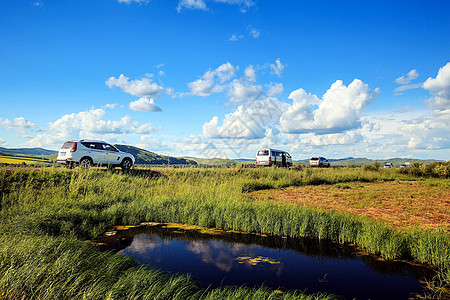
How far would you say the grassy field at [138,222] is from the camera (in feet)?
12.6

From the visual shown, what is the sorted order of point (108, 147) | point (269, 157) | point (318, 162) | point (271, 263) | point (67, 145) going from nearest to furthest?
point (271, 263) → point (67, 145) → point (108, 147) → point (269, 157) → point (318, 162)

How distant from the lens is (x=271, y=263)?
554 centimetres

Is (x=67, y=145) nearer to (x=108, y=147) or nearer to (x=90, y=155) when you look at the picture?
(x=90, y=155)

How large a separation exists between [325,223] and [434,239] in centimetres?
247

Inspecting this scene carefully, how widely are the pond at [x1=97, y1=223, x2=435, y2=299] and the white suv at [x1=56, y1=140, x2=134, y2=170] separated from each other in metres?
10.9

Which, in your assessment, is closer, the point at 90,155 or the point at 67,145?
the point at 67,145

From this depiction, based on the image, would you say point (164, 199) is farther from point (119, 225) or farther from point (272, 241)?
point (272, 241)

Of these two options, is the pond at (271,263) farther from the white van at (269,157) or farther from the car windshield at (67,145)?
the white van at (269,157)

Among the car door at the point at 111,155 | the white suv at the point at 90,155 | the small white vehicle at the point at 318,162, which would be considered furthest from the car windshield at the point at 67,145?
the small white vehicle at the point at 318,162

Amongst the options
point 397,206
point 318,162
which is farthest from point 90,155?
point 318,162

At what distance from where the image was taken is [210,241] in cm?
710

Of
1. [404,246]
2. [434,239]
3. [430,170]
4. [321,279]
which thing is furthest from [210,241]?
[430,170]

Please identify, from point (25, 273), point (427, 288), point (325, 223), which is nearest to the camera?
point (25, 273)

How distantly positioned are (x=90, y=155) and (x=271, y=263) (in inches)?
619
